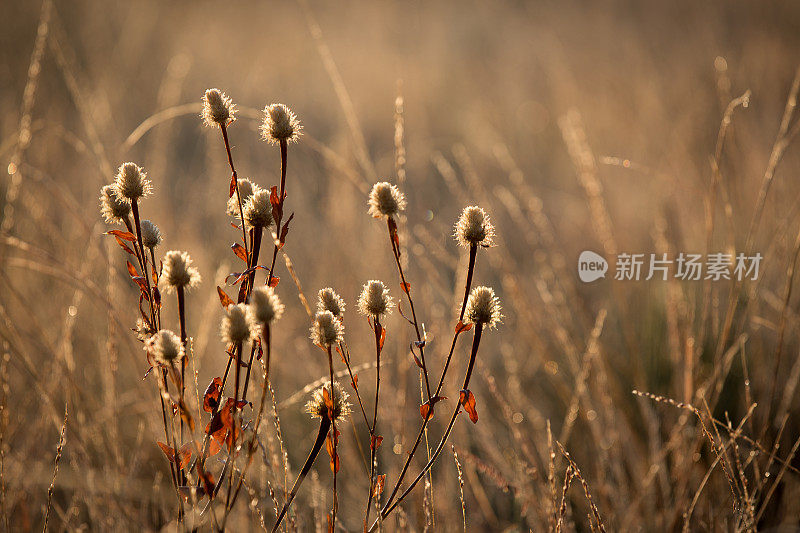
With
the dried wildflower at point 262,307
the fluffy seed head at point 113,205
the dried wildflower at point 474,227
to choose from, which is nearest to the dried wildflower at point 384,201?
the dried wildflower at point 474,227

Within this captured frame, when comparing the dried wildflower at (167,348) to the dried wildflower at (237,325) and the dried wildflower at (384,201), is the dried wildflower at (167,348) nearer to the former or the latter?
the dried wildflower at (237,325)

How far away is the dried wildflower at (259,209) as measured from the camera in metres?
0.77

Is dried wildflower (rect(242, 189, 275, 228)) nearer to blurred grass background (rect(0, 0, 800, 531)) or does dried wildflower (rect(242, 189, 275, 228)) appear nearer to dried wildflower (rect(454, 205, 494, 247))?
dried wildflower (rect(454, 205, 494, 247))

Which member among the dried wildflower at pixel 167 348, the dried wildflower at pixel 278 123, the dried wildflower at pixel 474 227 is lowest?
the dried wildflower at pixel 167 348

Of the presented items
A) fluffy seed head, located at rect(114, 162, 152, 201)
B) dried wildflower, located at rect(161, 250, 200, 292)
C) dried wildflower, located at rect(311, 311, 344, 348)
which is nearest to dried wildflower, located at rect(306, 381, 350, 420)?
dried wildflower, located at rect(311, 311, 344, 348)

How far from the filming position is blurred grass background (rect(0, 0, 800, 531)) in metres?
1.47

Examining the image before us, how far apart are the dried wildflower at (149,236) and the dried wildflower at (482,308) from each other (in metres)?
0.39

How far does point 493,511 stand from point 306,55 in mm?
4685

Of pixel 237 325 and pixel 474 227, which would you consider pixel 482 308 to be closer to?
pixel 474 227

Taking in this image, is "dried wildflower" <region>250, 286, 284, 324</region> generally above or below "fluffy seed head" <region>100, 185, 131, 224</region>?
below

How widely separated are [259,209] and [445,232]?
174 centimetres

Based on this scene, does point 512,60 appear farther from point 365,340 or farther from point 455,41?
point 365,340

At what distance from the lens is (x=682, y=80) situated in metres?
3.81

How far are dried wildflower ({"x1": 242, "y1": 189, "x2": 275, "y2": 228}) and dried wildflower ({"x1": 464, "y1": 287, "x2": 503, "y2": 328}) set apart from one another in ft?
0.86
